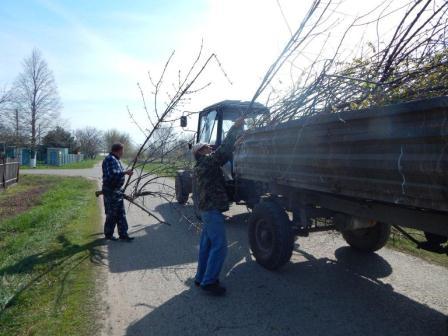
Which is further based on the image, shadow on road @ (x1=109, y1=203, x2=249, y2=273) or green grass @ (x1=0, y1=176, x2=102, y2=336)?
shadow on road @ (x1=109, y1=203, x2=249, y2=273)

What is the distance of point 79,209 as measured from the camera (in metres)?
10.1

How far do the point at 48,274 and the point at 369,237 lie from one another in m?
4.47

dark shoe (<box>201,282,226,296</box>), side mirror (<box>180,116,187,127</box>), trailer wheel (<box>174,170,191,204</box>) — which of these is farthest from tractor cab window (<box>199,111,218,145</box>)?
dark shoe (<box>201,282,226,296</box>)

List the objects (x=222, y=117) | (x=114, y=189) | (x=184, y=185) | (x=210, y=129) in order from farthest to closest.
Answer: (x=184, y=185) → (x=210, y=129) → (x=222, y=117) → (x=114, y=189)

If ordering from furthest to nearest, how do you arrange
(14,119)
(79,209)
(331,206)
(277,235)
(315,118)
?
(14,119)
(79,209)
(277,235)
(331,206)
(315,118)

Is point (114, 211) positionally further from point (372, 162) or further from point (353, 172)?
point (372, 162)

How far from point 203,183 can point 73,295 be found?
1919 millimetres

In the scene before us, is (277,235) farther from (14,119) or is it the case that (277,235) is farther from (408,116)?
(14,119)

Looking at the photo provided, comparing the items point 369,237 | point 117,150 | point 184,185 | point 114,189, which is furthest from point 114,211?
point 369,237

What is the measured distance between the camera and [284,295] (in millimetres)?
4273

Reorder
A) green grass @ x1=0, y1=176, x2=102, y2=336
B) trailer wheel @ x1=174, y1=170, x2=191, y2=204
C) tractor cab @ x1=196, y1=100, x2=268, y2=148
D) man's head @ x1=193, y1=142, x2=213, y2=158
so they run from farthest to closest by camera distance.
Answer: trailer wheel @ x1=174, y1=170, x2=191, y2=204 → tractor cab @ x1=196, y1=100, x2=268, y2=148 → man's head @ x1=193, y1=142, x2=213, y2=158 → green grass @ x1=0, y1=176, x2=102, y2=336

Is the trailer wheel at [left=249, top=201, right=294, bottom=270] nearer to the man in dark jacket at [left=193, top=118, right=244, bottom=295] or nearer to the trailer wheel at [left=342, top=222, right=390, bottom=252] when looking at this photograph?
the man in dark jacket at [left=193, top=118, right=244, bottom=295]

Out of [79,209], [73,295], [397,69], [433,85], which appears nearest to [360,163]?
[433,85]

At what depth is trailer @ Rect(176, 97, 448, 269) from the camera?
2660mm
